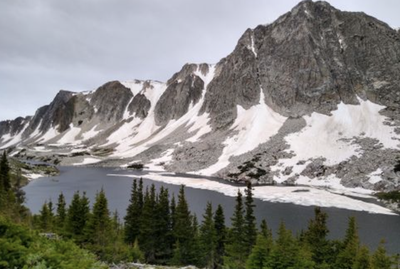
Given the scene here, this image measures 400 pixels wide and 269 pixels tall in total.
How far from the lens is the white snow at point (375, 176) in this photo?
91.9m

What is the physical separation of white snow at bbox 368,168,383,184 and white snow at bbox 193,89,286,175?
50.0 m

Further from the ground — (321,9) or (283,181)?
(321,9)

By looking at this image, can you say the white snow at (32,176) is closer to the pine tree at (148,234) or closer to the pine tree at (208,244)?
the pine tree at (148,234)

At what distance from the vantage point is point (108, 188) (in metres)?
104

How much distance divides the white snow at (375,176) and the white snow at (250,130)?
5003 centimetres

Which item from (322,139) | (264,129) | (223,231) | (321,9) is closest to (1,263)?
(223,231)

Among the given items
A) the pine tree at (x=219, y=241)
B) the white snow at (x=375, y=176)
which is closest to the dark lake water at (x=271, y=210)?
the pine tree at (x=219, y=241)

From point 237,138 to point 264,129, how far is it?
13.0 meters

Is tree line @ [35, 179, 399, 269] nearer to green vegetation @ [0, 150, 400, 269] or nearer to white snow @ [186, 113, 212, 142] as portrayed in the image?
green vegetation @ [0, 150, 400, 269]

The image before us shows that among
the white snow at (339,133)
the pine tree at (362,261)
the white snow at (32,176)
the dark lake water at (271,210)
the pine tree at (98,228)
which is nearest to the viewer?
the pine tree at (362,261)

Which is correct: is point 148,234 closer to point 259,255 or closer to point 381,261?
point 259,255

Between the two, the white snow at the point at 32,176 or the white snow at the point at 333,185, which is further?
the white snow at the point at 32,176

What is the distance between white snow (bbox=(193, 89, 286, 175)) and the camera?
13888 cm

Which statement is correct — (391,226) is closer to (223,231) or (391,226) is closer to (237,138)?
(223,231)
